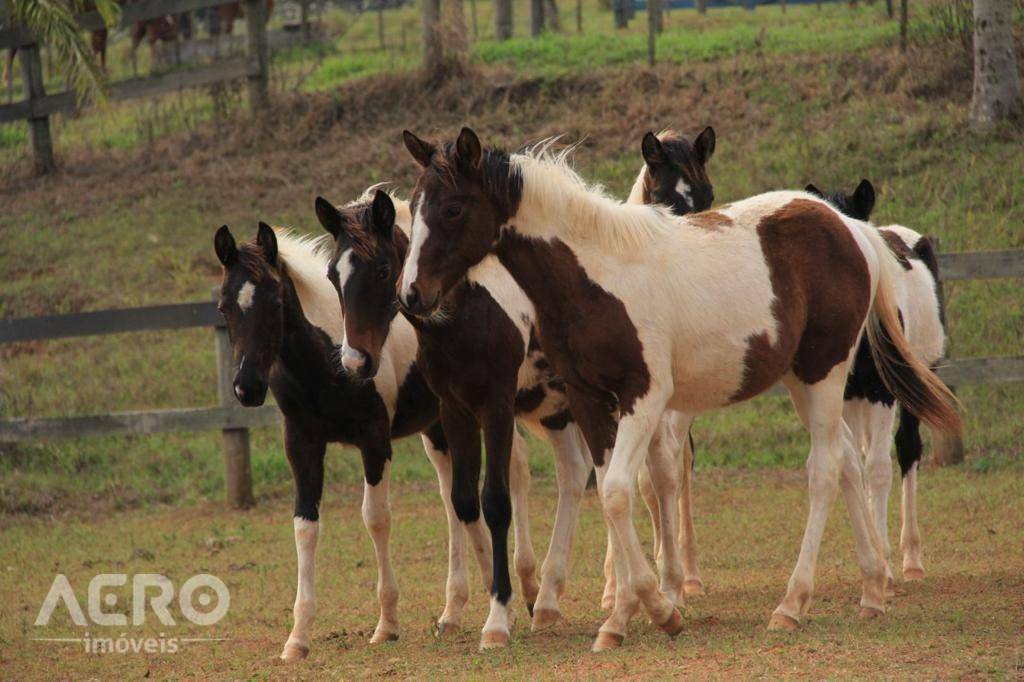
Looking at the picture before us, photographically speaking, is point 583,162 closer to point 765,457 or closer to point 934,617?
point 765,457

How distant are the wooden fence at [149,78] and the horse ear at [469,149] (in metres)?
14.0

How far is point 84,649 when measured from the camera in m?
7.22

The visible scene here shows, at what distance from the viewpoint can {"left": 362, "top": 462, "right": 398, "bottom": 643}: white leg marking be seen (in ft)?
22.9

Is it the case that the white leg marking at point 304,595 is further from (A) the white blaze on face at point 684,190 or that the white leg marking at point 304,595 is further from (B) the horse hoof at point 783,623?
(A) the white blaze on face at point 684,190

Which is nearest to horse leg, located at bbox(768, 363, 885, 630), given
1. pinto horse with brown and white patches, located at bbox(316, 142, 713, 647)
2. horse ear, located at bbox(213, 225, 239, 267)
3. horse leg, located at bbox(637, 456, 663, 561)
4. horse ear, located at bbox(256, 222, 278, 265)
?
pinto horse with brown and white patches, located at bbox(316, 142, 713, 647)

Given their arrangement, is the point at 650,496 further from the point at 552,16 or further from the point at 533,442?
the point at 552,16

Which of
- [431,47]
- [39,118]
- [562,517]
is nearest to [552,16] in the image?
[431,47]

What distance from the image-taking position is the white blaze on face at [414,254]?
574 centimetres

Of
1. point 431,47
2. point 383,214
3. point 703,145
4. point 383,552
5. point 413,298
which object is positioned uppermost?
point 431,47

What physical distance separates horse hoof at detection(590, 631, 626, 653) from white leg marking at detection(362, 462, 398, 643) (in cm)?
139

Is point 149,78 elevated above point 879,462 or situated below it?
above

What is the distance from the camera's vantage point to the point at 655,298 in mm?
6066

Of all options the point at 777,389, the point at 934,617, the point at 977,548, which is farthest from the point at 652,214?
the point at 777,389

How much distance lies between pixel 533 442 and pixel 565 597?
15.3 ft
